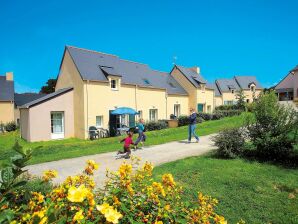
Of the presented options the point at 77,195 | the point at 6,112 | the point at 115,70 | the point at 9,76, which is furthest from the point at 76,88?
the point at 9,76

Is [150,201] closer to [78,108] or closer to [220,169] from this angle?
[220,169]

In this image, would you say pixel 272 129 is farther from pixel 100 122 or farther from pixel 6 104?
pixel 6 104

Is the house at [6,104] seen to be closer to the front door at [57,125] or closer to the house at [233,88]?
the front door at [57,125]

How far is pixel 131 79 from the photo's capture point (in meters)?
24.5

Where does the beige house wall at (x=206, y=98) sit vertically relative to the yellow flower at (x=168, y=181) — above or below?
above

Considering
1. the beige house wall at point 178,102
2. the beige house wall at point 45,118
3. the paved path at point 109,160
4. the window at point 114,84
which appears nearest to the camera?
the paved path at point 109,160

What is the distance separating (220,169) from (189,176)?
1.43 m

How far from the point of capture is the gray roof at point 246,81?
2280 inches

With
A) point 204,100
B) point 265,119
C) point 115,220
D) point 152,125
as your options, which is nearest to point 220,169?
point 265,119

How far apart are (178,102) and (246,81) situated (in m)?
35.9

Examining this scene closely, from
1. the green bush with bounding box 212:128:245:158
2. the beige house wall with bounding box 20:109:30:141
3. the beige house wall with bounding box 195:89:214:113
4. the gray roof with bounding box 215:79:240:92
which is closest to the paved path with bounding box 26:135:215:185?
the green bush with bounding box 212:128:245:158

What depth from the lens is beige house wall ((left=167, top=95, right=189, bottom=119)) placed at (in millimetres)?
29069

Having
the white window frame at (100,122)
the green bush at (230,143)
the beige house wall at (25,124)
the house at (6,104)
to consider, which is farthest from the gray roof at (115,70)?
the house at (6,104)

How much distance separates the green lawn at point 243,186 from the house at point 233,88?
42999 millimetres
